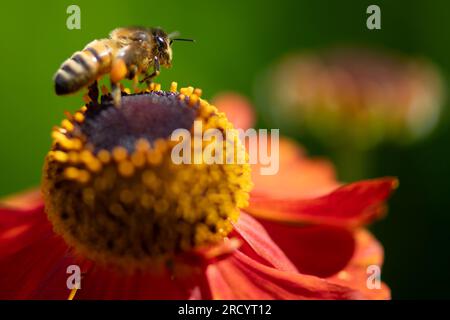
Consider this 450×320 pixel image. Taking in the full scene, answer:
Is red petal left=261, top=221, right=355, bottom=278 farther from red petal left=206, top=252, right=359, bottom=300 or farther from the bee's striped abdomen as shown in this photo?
the bee's striped abdomen

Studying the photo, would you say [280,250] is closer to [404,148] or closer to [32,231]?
[32,231]

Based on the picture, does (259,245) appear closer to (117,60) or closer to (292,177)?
(117,60)

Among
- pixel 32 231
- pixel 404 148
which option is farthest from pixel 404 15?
pixel 32 231

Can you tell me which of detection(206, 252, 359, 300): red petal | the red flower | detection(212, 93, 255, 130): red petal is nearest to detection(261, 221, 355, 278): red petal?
the red flower

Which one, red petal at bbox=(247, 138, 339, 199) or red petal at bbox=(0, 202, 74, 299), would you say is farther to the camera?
red petal at bbox=(247, 138, 339, 199)

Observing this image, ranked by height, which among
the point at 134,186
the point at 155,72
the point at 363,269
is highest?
the point at 155,72

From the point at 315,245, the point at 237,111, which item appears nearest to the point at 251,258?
the point at 315,245
